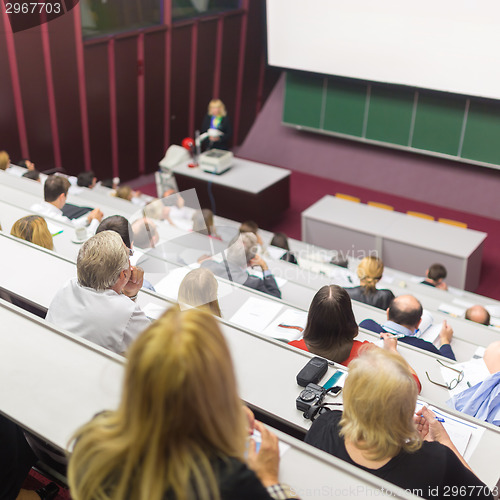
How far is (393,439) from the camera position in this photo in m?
1.84

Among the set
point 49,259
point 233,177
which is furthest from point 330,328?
point 233,177

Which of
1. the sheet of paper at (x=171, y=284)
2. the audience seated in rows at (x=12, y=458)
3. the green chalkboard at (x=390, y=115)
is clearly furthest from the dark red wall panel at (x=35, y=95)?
the audience seated in rows at (x=12, y=458)

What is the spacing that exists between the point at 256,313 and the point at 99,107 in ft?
18.3

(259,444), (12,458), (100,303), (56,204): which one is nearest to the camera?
(259,444)

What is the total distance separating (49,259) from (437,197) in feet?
22.3

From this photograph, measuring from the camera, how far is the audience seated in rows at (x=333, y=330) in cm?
274

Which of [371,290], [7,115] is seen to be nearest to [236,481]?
[371,290]

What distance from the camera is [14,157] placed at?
23.6ft

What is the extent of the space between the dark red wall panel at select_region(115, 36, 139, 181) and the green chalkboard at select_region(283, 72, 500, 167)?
2551 mm

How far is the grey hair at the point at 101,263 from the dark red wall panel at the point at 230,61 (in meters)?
7.46

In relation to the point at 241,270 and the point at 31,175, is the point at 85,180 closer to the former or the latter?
the point at 31,175

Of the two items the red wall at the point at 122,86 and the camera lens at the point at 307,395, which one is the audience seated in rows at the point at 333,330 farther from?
the red wall at the point at 122,86

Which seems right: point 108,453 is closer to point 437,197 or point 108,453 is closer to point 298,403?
point 298,403

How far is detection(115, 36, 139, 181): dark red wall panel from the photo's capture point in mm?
7934
